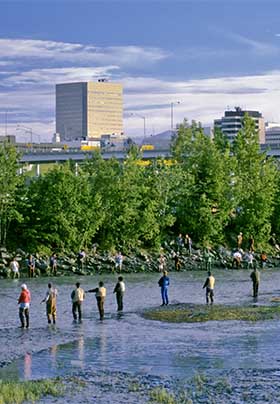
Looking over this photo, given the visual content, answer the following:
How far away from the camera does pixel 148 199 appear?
87.6m

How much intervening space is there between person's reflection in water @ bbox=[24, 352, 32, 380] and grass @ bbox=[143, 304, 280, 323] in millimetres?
11387

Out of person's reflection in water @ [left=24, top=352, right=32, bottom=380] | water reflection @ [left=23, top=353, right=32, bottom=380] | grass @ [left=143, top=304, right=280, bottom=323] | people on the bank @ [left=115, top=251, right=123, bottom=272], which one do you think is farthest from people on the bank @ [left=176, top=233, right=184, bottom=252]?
water reflection @ [left=23, top=353, right=32, bottom=380]

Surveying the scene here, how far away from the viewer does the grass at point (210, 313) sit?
43.5 m

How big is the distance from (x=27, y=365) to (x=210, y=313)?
604 inches

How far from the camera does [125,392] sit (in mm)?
27312

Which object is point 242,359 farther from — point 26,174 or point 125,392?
point 26,174

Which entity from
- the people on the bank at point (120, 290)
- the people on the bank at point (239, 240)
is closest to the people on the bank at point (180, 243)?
the people on the bank at point (239, 240)

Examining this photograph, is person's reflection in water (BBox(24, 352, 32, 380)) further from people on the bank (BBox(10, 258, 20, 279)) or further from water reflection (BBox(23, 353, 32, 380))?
people on the bank (BBox(10, 258, 20, 279))

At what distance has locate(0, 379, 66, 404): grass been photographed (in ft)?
83.7

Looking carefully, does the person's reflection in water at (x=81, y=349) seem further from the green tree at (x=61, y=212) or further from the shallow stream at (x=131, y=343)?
the green tree at (x=61, y=212)

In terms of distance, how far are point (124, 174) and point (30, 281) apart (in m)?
22.5

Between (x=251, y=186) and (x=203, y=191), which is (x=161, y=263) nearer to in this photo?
(x=203, y=191)

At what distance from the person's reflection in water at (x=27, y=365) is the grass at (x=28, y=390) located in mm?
1204

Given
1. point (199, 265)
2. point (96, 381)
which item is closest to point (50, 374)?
point (96, 381)
